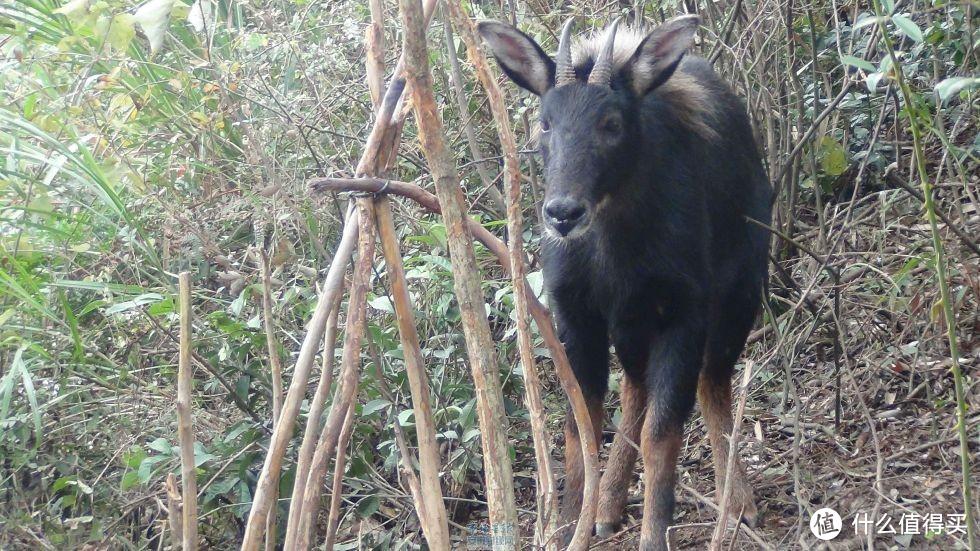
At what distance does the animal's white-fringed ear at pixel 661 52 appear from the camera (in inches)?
167

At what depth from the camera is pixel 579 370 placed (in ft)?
15.3

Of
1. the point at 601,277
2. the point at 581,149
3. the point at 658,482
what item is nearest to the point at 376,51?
the point at 581,149

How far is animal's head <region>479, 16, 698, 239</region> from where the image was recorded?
411 centimetres

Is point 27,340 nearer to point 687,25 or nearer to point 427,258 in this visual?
point 427,258

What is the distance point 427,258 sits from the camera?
473 cm

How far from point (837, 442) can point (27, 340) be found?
13.5ft

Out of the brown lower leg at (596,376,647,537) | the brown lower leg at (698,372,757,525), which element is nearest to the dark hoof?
the brown lower leg at (596,376,647,537)

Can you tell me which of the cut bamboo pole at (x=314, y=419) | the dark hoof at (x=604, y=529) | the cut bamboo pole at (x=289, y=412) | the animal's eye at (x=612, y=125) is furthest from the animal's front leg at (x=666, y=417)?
the cut bamboo pole at (x=289, y=412)

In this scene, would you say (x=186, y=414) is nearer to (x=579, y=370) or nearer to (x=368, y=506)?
(x=368, y=506)

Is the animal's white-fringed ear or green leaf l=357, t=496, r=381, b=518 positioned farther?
green leaf l=357, t=496, r=381, b=518

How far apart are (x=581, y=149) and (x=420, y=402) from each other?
1.66 m

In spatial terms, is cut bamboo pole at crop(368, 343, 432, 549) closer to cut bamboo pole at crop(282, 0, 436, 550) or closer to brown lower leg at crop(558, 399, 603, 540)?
cut bamboo pole at crop(282, 0, 436, 550)

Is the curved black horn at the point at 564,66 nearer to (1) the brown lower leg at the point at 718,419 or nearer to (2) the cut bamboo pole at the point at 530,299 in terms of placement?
(2) the cut bamboo pole at the point at 530,299

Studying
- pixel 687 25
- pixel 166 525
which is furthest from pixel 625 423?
pixel 166 525
